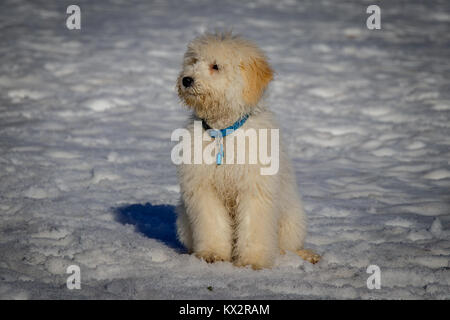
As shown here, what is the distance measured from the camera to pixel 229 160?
3.71 metres

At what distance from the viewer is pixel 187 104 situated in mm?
3734

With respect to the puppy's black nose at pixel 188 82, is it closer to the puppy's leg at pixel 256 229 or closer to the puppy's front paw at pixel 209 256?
the puppy's leg at pixel 256 229

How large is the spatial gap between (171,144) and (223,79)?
3414 mm

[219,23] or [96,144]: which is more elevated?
[219,23]

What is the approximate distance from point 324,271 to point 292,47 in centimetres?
737

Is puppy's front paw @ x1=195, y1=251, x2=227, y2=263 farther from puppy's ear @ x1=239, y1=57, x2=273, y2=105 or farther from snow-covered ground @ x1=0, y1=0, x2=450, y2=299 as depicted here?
puppy's ear @ x1=239, y1=57, x2=273, y2=105

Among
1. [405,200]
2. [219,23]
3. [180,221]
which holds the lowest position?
[405,200]

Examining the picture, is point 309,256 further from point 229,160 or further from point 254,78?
point 254,78

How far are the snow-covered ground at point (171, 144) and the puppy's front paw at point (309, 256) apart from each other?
94mm

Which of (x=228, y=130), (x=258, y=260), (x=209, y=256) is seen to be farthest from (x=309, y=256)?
(x=228, y=130)

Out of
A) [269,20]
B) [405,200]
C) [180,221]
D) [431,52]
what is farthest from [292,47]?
[180,221]

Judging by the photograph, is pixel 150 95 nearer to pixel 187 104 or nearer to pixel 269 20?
pixel 269 20

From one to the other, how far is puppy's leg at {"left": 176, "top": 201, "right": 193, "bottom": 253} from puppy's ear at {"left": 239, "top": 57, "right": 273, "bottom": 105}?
2.89 feet

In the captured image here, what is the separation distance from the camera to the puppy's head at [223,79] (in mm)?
3672
